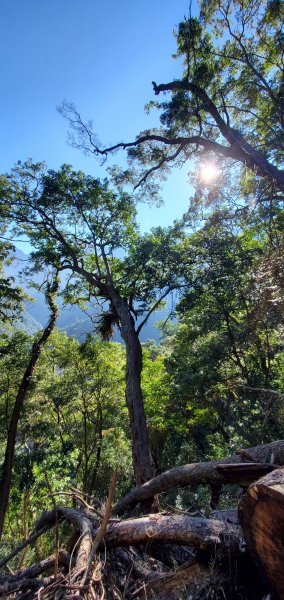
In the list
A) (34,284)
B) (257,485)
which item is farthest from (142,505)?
(34,284)

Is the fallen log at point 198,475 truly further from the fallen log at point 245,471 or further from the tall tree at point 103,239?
the tall tree at point 103,239

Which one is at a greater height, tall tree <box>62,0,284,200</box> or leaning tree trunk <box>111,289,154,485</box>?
tall tree <box>62,0,284,200</box>

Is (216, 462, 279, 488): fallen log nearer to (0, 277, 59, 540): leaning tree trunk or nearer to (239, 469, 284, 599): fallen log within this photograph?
(239, 469, 284, 599): fallen log

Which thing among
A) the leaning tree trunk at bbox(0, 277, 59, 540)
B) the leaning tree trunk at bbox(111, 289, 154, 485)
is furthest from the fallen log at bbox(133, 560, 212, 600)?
the leaning tree trunk at bbox(0, 277, 59, 540)

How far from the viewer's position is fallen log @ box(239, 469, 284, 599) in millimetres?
1991

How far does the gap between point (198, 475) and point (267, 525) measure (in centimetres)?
226

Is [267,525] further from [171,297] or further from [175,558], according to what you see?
[171,297]

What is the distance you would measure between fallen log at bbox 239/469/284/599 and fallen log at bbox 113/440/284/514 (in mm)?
998

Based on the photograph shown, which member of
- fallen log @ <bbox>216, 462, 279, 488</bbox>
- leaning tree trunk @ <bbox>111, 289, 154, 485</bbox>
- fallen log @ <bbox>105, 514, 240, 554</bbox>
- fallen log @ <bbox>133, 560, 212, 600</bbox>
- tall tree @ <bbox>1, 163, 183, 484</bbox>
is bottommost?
fallen log @ <bbox>133, 560, 212, 600</bbox>

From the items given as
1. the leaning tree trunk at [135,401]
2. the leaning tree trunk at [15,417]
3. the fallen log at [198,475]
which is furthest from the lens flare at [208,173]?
the fallen log at [198,475]

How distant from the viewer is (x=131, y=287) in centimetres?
1030

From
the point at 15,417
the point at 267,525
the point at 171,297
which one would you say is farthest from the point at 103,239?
the point at 267,525

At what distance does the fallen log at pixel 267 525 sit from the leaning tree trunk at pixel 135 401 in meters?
4.48

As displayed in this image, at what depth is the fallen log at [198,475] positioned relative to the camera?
3496mm
